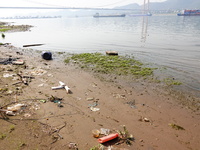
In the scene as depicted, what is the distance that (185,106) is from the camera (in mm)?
6762

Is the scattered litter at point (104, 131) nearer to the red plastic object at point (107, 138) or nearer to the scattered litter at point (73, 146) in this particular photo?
the red plastic object at point (107, 138)

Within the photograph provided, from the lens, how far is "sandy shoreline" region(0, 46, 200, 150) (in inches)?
180

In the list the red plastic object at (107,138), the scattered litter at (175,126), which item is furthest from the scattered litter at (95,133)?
the scattered litter at (175,126)

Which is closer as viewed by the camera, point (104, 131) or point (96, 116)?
point (104, 131)

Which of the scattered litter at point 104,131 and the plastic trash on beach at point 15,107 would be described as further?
the plastic trash on beach at point 15,107

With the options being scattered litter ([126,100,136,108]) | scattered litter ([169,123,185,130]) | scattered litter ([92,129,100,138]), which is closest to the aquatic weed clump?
scattered litter ([126,100,136,108])

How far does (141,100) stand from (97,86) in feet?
8.70

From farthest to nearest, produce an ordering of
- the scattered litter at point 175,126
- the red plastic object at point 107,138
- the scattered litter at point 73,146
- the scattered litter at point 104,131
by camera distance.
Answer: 1. the scattered litter at point 175,126
2. the scattered litter at point 104,131
3. the red plastic object at point 107,138
4. the scattered litter at point 73,146

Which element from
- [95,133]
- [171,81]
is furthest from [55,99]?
[171,81]

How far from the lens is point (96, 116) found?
5.84 meters

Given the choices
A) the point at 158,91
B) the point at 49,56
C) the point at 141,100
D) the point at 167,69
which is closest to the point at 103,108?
the point at 141,100

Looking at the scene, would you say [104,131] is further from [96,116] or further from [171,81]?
[171,81]

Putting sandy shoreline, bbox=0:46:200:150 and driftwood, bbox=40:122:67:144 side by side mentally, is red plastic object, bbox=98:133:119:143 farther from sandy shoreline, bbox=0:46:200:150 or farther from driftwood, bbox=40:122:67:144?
driftwood, bbox=40:122:67:144

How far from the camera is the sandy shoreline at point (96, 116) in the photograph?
4.57 m
